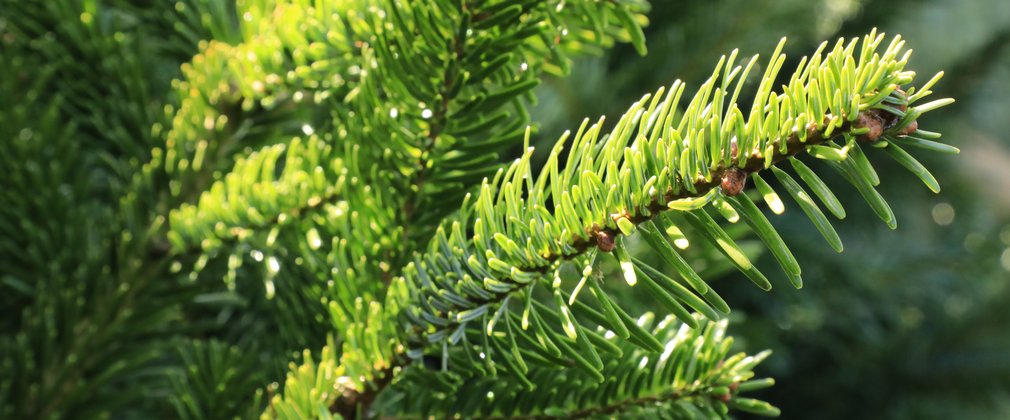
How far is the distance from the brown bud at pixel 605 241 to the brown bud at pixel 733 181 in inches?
0.9

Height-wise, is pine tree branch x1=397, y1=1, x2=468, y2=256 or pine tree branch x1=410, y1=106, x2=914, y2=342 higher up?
pine tree branch x1=397, y1=1, x2=468, y2=256

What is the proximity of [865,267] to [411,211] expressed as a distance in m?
0.44

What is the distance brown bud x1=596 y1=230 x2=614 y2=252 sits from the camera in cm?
18

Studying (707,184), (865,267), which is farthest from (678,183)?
(865,267)

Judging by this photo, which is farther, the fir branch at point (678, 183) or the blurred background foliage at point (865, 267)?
the blurred background foliage at point (865, 267)

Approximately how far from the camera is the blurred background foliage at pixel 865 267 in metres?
0.53

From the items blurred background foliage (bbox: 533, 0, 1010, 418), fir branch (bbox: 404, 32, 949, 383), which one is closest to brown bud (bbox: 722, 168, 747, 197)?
fir branch (bbox: 404, 32, 949, 383)

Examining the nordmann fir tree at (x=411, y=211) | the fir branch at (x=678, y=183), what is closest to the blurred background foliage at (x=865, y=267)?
the nordmann fir tree at (x=411, y=211)

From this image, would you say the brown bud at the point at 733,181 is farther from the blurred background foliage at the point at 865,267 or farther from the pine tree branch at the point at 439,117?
the blurred background foliage at the point at 865,267

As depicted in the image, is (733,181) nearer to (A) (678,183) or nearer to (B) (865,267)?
(A) (678,183)

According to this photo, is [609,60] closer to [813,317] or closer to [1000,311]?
[813,317]

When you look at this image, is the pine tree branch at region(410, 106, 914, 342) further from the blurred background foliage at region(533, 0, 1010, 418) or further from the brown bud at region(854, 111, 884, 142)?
the blurred background foliage at region(533, 0, 1010, 418)

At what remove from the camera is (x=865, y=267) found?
1.97 feet

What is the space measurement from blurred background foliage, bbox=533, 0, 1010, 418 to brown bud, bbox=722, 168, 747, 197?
1.01 feet
